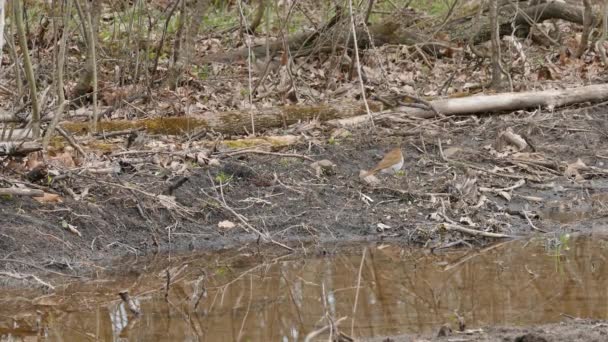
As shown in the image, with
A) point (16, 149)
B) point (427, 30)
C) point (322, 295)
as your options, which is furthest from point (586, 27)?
point (322, 295)

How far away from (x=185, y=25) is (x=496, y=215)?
5.66 meters

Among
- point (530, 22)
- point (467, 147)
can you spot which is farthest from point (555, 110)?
point (530, 22)

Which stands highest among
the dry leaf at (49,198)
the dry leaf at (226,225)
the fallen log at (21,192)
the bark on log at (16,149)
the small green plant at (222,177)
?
the bark on log at (16,149)

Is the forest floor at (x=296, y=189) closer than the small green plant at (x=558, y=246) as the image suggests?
No

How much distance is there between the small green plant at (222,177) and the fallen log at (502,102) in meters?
2.07

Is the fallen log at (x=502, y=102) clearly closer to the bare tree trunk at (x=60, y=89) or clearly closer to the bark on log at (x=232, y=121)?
the bark on log at (x=232, y=121)

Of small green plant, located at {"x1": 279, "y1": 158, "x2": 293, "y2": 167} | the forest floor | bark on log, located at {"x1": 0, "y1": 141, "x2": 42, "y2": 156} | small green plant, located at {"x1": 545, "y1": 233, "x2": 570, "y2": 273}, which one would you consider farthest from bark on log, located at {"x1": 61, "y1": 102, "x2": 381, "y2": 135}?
small green plant, located at {"x1": 545, "y1": 233, "x2": 570, "y2": 273}

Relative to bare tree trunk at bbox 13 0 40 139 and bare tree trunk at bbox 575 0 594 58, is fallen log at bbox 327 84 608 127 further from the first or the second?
bare tree trunk at bbox 13 0 40 139

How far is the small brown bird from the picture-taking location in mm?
9031

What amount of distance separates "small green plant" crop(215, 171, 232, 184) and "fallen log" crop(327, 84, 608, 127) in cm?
207

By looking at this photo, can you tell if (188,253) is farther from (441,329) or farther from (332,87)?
(332,87)

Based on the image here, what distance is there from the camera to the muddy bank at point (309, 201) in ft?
25.4

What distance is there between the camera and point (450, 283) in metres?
6.61

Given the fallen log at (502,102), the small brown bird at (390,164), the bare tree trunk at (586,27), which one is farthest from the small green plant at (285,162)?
the bare tree trunk at (586,27)
